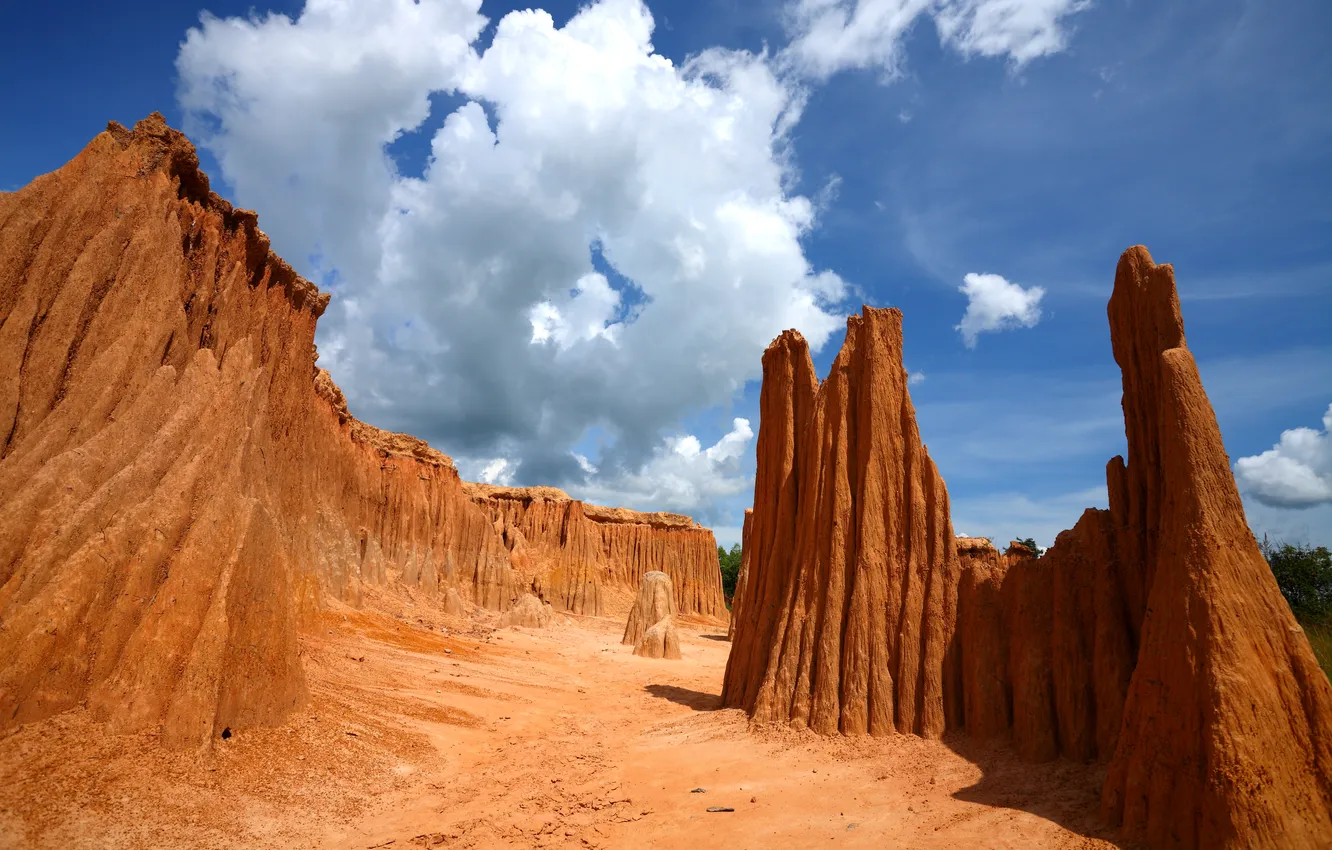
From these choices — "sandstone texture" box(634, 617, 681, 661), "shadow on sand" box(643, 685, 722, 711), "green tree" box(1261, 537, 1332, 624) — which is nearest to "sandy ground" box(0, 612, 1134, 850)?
"shadow on sand" box(643, 685, 722, 711)

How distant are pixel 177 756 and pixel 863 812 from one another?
7.64 meters

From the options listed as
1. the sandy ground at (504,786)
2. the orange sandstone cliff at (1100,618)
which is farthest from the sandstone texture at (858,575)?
the sandy ground at (504,786)

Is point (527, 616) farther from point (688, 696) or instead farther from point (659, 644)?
point (688, 696)

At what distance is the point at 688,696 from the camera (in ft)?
53.4

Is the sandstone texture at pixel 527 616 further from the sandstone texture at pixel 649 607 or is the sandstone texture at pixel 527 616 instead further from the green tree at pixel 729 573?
the green tree at pixel 729 573

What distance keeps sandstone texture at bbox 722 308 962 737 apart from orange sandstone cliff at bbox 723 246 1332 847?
4 centimetres

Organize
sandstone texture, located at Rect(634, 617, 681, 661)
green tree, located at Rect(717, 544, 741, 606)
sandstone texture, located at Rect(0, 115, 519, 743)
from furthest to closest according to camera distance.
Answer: green tree, located at Rect(717, 544, 741, 606) → sandstone texture, located at Rect(634, 617, 681, 661) → sandstone texture, located at Rect(0, 115, 519, 743)

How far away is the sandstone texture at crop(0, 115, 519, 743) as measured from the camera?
7867 mm

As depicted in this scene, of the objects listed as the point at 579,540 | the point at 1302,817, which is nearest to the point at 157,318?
the point at 1302,817

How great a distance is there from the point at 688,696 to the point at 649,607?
15.8 m

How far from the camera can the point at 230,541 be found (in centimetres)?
963

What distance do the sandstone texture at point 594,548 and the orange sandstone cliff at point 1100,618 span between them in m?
37.9

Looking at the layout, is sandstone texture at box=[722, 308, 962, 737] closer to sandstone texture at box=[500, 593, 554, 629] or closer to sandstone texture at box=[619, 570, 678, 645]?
sandstone texture at box=[619, 570, 678, 645]

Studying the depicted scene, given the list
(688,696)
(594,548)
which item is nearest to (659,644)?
(688,696)
